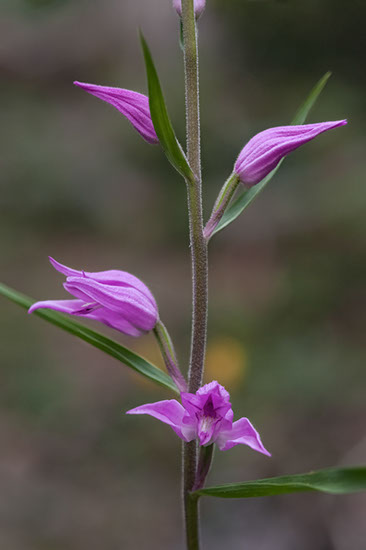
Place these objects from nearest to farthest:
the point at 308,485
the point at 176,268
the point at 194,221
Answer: the point at 308,485 → the point at 194,221 → the point at 176,268

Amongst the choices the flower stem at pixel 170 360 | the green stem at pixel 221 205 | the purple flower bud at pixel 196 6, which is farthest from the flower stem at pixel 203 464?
the purple flower bud at pixel 196 6

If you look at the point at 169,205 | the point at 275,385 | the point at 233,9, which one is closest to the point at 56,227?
the point at 169,205

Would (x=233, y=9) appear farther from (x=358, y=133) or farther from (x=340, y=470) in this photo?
(x=340, y=470)

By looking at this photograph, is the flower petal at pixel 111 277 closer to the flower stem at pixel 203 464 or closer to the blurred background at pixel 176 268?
the flower stem at pixel 203 464

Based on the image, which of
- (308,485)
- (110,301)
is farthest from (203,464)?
(110,301)

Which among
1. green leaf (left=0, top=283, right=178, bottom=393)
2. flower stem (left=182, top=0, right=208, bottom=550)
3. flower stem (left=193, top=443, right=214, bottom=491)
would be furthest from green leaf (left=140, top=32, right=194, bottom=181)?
flower stem (left=193, top=443, right=214, bottom=491)

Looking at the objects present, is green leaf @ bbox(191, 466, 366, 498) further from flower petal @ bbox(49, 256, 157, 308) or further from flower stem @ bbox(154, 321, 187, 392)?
flower petal @ bbox(49, 256, 157, 308)

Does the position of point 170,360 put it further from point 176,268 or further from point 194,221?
point 176,268
